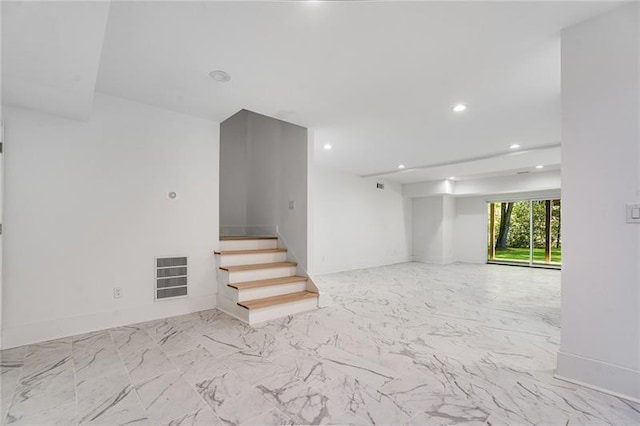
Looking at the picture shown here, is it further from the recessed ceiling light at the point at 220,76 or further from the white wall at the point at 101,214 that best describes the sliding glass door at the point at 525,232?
the recessed ceiling light at the point at 220,76

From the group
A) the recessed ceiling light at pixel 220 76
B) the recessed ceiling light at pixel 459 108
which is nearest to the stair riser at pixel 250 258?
the recessed ceiling light at pixel 220 76

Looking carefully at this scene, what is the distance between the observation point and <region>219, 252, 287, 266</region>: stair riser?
3.90 m

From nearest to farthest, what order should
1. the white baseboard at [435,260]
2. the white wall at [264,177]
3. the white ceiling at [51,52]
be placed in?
the white ceiling at [51,52]
the white wall at [264,177]
the white baseboard at [435,260]

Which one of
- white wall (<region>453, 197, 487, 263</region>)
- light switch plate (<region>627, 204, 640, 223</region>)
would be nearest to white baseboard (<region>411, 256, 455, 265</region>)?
white wall (<region>453, 197, 487, 263</region>)

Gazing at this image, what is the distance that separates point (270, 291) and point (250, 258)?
64 cm

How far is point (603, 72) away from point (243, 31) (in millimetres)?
2386

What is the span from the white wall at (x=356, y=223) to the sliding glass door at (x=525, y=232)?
2.51 meters

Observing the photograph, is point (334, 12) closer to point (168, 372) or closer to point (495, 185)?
point (168, 372)

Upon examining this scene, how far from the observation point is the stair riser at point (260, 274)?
371 centimetres

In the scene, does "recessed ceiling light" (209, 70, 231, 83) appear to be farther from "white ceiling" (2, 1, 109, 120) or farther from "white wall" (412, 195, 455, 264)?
"white wall" (412, 195, 455, 264)

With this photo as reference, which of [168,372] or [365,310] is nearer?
[168,372]

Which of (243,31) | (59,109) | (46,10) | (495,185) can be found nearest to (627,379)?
(243,31)

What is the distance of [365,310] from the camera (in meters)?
3.84

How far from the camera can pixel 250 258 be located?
4.13 metres
